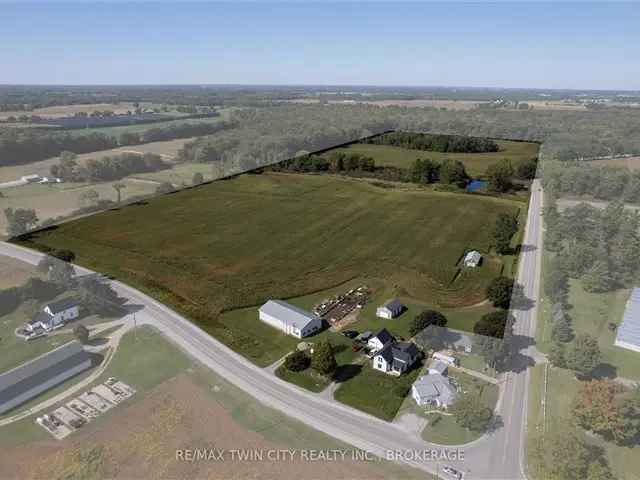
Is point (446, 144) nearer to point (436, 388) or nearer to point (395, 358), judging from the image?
point (395, 358)

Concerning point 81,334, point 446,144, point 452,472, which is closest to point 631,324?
point 452,472

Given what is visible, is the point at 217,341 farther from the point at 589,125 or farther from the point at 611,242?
the point at 589,125

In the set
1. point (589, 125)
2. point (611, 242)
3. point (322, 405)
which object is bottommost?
point (322, 405)

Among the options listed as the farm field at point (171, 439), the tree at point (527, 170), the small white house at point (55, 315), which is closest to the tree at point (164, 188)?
the small white house at point (55, 315)

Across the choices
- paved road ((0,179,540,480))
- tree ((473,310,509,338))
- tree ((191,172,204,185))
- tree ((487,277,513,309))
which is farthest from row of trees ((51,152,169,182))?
tree ((487,277,513,309))

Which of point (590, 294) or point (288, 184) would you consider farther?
point (288, 184)

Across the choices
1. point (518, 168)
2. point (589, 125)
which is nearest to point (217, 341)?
point (518, 168)
